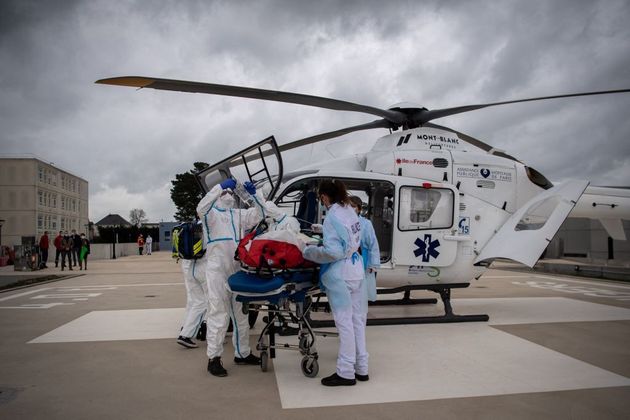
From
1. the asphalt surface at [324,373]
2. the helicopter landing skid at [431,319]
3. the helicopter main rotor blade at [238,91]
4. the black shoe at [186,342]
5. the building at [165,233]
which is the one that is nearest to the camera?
the asphalt surface at [324,373]

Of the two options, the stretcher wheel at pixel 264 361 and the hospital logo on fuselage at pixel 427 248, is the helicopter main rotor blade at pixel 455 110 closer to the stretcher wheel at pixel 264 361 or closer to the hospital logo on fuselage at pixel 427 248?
the hospital logo on fuselage at pixel 427 248

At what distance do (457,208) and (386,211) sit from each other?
47.4 inches

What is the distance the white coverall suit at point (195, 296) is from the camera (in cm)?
536

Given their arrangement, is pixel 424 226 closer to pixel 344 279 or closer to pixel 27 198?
pixel 344 279

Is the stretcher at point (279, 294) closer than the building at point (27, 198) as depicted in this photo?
Yes

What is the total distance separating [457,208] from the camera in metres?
6.68

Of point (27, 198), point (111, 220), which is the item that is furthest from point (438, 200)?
point (111, 220)

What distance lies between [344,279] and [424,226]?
2932 millimetres

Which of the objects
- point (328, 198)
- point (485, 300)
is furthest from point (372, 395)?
point (485, 300)

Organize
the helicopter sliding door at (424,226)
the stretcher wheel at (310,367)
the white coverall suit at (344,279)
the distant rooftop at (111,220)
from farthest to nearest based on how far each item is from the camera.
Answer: the distant rooftop at (111,220) < the helicopter sliding door at (424,226) < the stretcher wheel at (310,367) < the white coverall suit at (344,279)

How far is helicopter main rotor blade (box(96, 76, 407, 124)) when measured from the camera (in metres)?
4.69

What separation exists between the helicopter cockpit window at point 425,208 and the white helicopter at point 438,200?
0.05 feet

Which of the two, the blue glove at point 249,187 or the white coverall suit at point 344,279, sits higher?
the blue glove at point 249,187

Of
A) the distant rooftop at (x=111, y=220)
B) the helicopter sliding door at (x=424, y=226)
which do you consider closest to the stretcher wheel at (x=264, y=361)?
the helicopter sliding door at (x=424, y=226)
